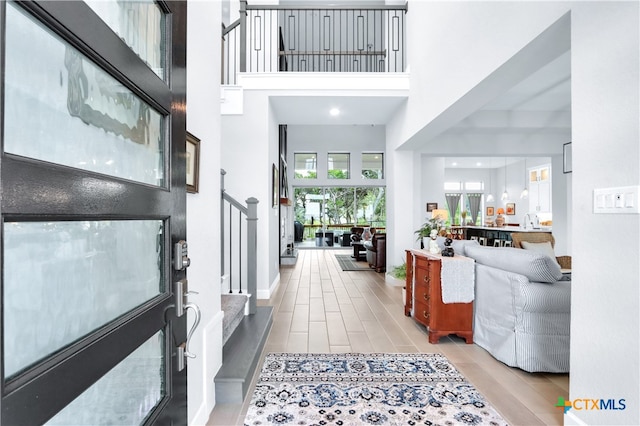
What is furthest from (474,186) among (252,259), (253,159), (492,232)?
(252,259)

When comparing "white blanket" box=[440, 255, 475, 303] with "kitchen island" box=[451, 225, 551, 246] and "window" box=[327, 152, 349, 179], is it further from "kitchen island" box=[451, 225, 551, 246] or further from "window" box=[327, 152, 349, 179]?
"window" box=[327, 152, 349, 179]

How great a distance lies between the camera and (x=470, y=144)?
684 cm

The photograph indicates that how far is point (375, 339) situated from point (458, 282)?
0.97 metres

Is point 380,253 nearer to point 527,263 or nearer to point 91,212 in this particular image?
point 527,263

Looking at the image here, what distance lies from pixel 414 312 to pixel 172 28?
3.40 m

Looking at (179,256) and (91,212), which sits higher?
(91,212)

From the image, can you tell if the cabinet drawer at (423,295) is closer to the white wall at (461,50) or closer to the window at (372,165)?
the white wall at (461,50)

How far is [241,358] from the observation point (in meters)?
2.40

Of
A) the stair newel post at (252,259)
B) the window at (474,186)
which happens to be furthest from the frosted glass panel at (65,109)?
the window at (474,186)

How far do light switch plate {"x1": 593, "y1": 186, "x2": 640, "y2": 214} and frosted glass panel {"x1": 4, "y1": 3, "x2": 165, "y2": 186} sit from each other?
1.92 m

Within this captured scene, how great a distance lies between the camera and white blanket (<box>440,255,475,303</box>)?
3.12 m

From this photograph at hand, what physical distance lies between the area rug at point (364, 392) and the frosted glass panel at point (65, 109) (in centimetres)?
179

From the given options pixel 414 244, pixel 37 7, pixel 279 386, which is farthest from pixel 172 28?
pixel 414 244

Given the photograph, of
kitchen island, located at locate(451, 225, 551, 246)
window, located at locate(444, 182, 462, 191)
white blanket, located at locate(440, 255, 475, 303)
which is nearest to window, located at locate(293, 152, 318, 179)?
Answer: kitchen island, located at locate(451, 225, 551, 246)
